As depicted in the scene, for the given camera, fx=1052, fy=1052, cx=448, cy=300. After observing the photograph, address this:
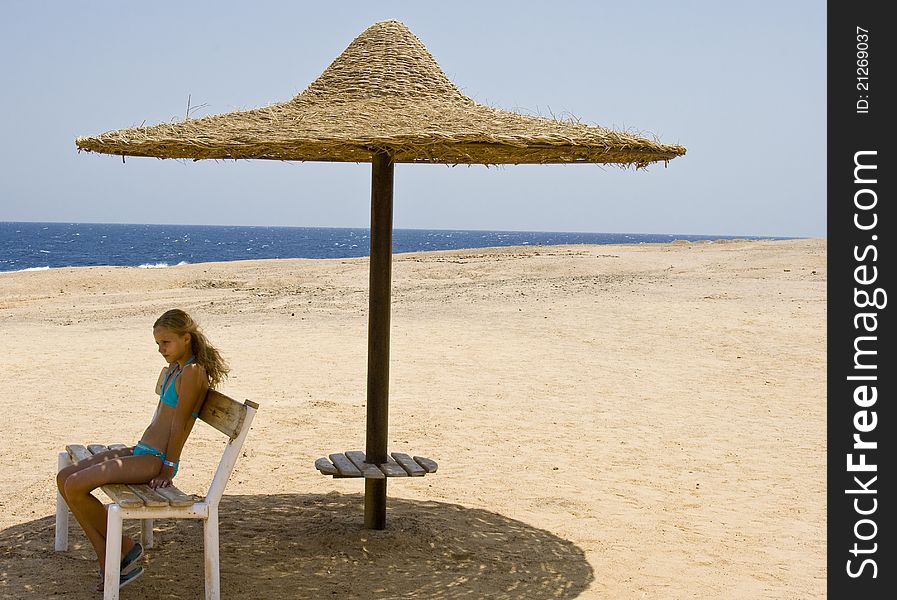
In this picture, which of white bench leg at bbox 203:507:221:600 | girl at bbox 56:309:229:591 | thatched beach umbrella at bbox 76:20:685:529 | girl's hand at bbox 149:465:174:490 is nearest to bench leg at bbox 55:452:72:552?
girl at bbox 56:309:229:591

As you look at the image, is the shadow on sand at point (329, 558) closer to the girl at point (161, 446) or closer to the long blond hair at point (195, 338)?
the girl at point (161, 446)

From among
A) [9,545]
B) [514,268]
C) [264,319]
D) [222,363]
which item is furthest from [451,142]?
[514,268]

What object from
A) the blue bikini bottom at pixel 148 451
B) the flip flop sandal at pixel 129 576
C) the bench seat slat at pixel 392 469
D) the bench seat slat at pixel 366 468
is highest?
the blue bikini bottom at pixel 148 451

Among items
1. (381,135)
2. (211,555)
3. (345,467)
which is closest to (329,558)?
(345,467)

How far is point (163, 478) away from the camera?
480 centimetres

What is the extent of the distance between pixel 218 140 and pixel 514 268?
21240 mm

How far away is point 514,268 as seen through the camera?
2602cm

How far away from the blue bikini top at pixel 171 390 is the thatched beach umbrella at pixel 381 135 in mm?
1064

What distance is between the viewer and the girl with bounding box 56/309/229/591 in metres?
4.75

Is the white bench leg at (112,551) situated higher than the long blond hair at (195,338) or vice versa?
the long blond hair at (195,338)

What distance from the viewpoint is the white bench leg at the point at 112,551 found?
4.48 metres

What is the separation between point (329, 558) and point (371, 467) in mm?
522

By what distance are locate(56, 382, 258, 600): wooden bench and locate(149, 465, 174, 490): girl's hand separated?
0.13ft

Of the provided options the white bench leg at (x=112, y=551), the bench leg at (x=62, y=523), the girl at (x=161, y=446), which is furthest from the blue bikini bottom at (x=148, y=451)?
the bench leg at (x=62, y=523)
